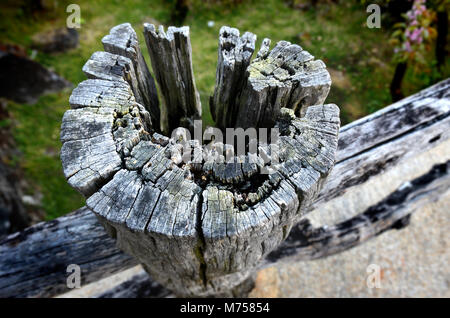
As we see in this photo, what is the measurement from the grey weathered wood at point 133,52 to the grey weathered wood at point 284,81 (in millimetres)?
618

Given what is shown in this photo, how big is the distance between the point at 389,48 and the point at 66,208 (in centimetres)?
477

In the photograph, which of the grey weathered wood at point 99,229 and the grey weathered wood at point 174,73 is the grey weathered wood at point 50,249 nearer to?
the grey weathered wood at point 99,229

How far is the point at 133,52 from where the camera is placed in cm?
178

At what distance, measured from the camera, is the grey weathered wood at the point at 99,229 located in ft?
7.17

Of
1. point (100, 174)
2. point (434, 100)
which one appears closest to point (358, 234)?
point (434, 100)

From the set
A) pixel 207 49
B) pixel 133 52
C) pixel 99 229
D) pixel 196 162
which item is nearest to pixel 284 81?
pixel 196 162

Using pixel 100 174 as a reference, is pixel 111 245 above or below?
below

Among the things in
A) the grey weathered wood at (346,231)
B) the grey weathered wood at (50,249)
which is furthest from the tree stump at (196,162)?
the grey weathered wood at (346,231)

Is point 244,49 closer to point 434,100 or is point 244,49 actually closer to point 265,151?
point 265,151

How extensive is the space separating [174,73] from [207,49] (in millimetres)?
1982

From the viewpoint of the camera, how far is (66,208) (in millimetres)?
4121

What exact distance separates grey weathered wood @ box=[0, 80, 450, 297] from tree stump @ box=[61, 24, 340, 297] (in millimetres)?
599

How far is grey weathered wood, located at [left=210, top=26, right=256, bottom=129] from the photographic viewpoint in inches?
73.0

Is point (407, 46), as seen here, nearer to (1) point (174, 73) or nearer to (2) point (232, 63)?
(2) point (232, 63)
